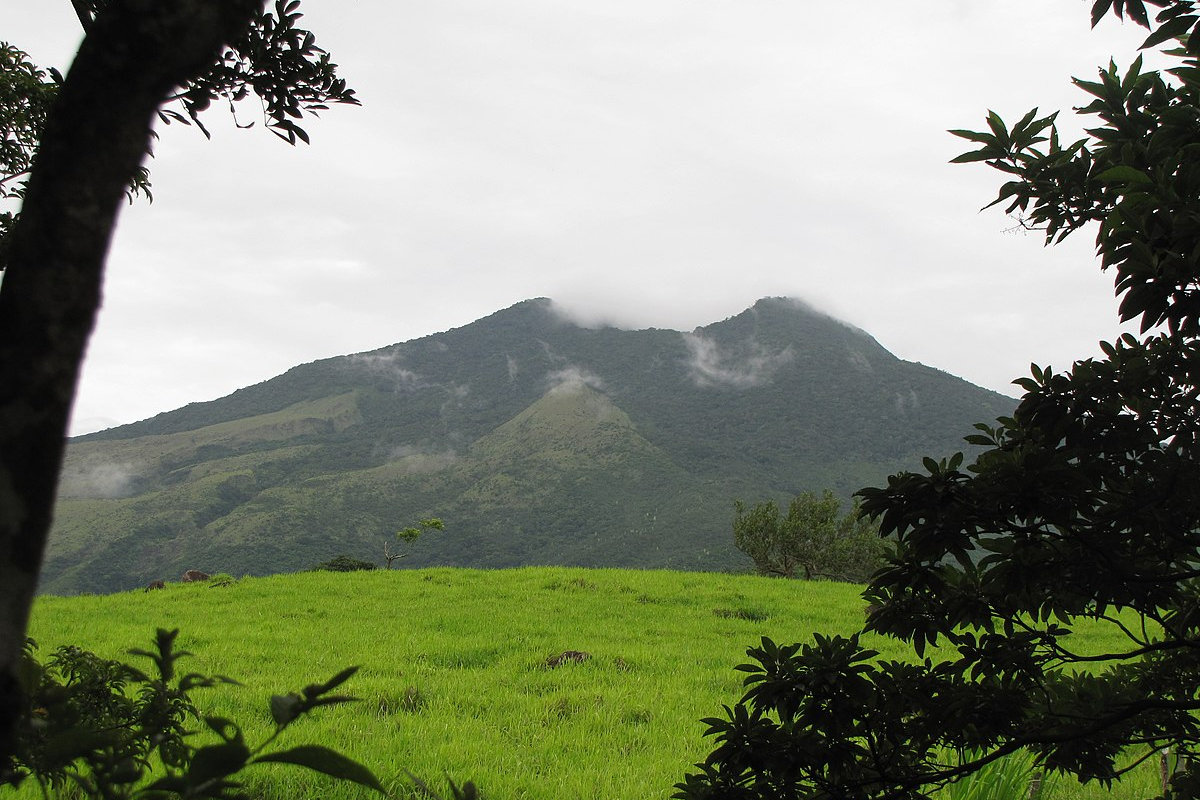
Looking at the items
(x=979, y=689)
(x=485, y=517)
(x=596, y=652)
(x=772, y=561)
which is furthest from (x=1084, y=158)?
(x=485, y=517)

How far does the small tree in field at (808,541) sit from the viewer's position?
1457 inches

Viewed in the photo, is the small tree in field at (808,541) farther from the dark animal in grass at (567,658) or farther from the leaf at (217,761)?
the leaf at (217,761)

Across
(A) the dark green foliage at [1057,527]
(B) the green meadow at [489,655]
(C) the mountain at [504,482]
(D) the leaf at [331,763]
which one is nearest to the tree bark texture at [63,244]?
(D) the leaf at [331,763]

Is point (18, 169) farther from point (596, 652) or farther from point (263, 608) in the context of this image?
point (263, 608)

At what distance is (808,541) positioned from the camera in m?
37.1

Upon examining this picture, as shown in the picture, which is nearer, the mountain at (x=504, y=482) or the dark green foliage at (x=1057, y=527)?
the dark green foliage at (x=1057, y=527)

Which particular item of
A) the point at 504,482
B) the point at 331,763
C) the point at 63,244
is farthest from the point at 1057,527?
the point at 504,482

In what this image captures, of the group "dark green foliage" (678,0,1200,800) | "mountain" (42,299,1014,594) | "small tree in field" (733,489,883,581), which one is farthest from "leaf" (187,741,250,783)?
"mountain" (42,299,1014,594)

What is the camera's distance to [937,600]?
3.18m

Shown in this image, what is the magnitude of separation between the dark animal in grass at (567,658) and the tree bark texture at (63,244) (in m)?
11.0

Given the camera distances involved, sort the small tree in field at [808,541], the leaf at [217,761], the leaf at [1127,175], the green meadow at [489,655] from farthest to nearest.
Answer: the small tree in field at [808,541], the green meadow at [489,655], the leaf at [1127,175], the leaf at [217,761]

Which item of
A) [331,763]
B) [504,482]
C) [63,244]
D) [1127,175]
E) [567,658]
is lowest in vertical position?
[504,482]

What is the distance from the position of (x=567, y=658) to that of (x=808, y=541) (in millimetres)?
27860

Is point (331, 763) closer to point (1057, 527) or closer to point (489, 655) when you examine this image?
point (1057, 527)
